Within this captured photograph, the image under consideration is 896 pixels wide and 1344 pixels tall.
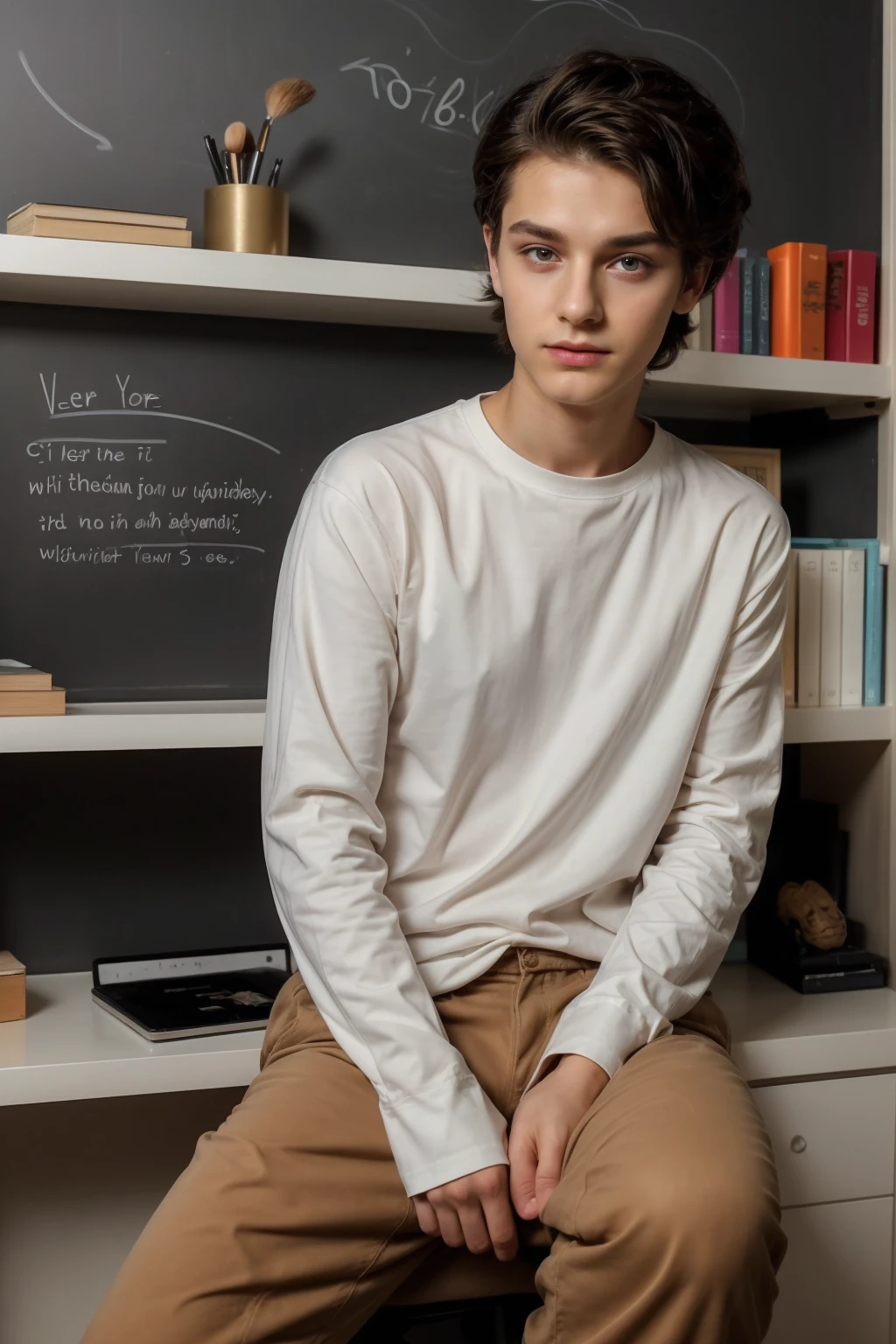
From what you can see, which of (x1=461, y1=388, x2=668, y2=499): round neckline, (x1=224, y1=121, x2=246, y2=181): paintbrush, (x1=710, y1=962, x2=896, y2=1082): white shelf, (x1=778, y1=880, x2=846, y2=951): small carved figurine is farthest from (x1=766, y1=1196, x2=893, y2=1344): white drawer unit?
(x1=224, y1=121, x2=246, y2=181): paintbrush

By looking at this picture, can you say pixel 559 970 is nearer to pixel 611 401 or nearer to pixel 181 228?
pixel 611 401

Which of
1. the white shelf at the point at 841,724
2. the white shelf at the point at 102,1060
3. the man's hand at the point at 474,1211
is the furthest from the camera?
the white shelf at the point at 841,724

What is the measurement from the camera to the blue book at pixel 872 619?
1.97 metres

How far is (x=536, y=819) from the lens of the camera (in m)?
1.40

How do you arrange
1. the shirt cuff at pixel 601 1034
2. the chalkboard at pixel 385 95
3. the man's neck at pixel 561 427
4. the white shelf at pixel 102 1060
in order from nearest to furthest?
the shirt cuff at pixel 601 1034 < the man's neck at pixel 561 427 < the white shelf at pixel 102 1060 < the chalkboard at pixel 385 95

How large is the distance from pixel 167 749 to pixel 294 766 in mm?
663

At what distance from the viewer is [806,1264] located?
5.58ft

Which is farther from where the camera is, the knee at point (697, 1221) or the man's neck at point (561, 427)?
the man's neck at point (561, 427)

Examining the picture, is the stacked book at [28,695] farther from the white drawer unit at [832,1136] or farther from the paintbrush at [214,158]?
the white drawer unit at [832,1136]

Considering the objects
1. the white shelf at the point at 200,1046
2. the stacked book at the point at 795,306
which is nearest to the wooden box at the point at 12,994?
the white shelf at the point at 200,1046

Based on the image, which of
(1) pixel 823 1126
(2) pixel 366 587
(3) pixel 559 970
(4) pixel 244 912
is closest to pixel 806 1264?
(1) pixel 823 1126

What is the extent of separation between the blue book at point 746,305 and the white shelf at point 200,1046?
3.12 ft

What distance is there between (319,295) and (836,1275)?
145 centimetres

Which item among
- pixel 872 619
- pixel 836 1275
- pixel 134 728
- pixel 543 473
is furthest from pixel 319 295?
pixel 836 1275
